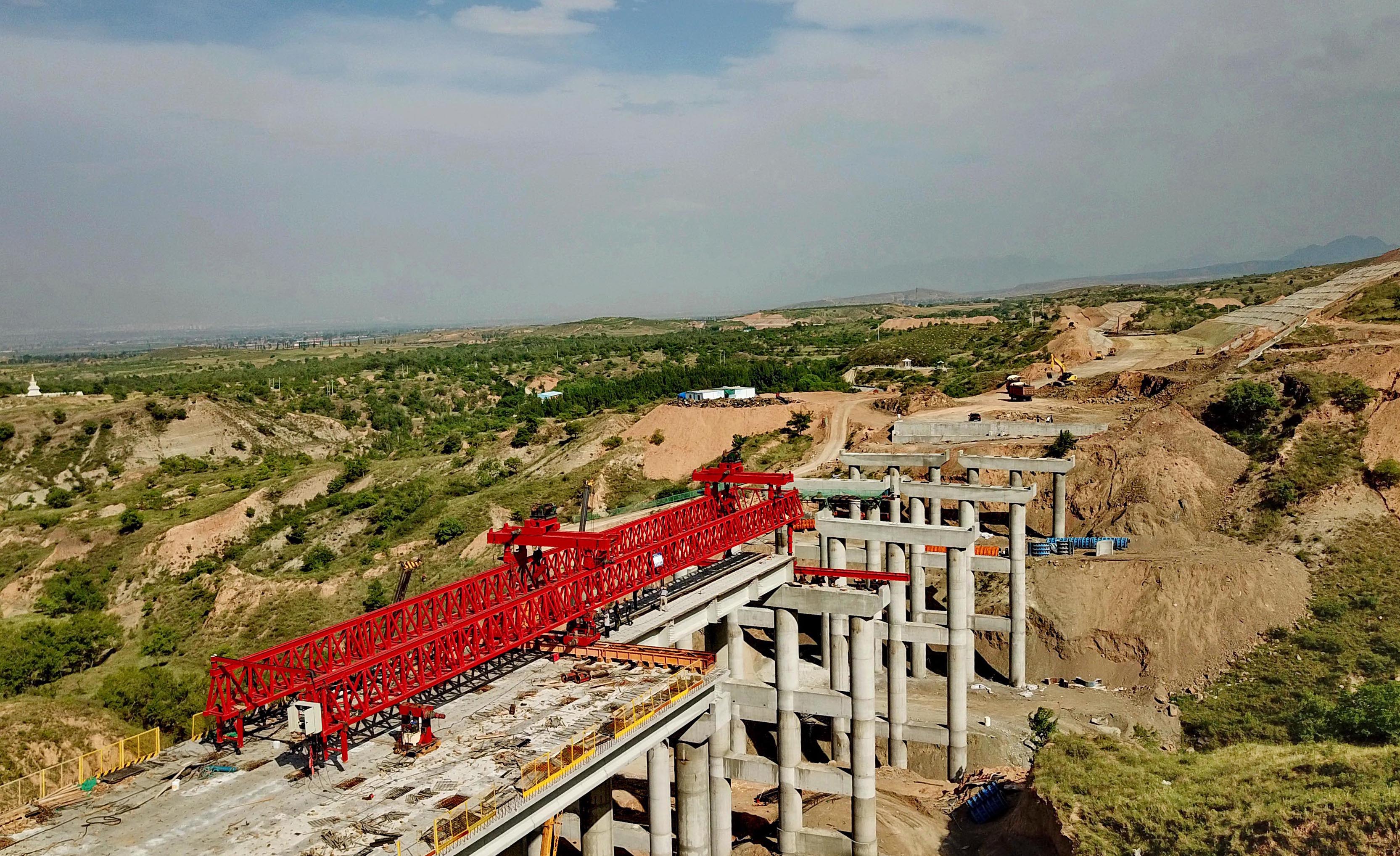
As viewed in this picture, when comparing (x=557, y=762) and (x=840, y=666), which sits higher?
(x=557, y=762)

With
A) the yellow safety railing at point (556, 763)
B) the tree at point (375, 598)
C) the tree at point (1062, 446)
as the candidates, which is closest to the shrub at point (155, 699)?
the tree at point (375, 598)

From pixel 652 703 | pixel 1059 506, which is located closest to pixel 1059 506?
pixel 1059 506

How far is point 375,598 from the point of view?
223 ft

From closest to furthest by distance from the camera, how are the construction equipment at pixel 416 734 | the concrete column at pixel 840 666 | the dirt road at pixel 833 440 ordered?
the construction equipment at pixel 416 734 < the concrete column at pixel 840 666 < the dirt road at pixel 833 440

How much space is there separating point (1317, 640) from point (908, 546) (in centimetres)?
2161

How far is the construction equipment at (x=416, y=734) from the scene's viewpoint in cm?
2470

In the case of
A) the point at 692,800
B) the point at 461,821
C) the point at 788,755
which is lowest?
the point at 788,755

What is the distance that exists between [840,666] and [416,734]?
99.9 ft

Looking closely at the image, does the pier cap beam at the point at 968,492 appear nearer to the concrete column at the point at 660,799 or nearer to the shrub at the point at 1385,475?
the shrub at the point at 1385,475

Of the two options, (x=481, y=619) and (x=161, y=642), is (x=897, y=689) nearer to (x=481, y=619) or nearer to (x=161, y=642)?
(x=481, y=619)

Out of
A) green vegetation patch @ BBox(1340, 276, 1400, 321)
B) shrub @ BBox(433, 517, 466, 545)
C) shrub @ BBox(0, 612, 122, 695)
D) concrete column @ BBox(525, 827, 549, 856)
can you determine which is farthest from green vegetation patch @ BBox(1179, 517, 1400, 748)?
shrub @ BBox(0, 612, 122, 695)

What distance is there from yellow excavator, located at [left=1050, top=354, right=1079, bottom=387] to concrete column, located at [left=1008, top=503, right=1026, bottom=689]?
47761 mm

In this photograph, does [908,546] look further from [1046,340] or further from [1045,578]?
[1046,340]

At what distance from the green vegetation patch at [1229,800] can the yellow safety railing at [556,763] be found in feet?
55.3
